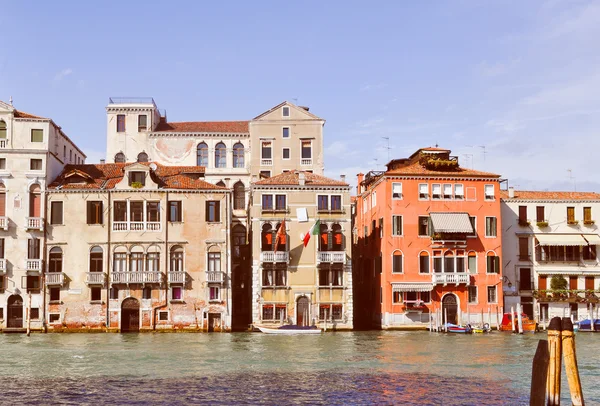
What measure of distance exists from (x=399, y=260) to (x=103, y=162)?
888 inches

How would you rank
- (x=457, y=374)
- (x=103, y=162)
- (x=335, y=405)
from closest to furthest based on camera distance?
(x=335, y=405) → (x=457, y=374) → (x=103, y=162)

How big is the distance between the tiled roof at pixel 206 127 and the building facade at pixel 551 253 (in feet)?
66.7

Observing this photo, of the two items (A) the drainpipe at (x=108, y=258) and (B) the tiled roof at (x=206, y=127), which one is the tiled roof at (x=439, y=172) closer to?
(B) the tiled roof at (x=206, y=127)

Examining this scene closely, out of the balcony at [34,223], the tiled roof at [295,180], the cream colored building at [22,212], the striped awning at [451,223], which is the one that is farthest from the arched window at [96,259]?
the striped awning at [451,223]

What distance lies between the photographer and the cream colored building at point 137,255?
167ft

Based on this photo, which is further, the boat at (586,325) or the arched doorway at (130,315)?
the boat at (586,325)

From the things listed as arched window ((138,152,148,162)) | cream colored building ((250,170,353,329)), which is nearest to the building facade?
cream colored building ((250,170,353,329))

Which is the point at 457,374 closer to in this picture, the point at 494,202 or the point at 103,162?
the point at 494,202

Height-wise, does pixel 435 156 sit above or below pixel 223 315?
above

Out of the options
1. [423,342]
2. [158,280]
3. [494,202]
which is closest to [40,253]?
[158,280]

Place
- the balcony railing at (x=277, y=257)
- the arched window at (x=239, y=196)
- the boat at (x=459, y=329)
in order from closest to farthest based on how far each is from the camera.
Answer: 1. the boat at (x=459, y=329)
2. the balcony railing at (x=277, y=257)
3. the arched window at (x=239, y=196)

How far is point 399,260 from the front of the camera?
178 feet

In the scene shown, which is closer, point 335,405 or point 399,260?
point 335,405

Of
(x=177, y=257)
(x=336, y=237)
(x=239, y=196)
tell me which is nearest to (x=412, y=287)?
(x=336, y=237)
